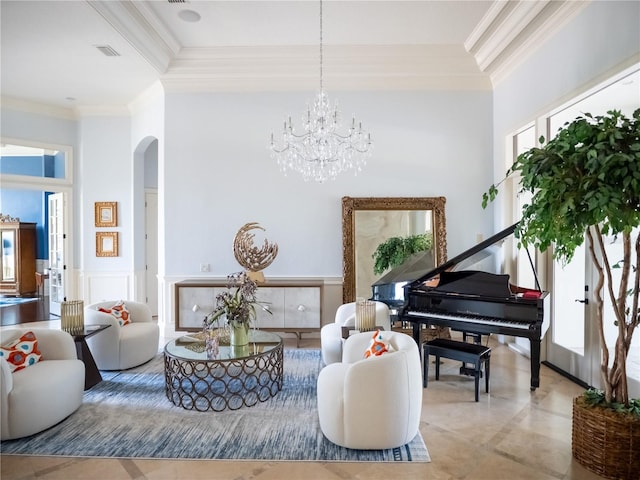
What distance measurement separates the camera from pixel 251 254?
5.52 metres

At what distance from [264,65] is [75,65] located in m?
2.56

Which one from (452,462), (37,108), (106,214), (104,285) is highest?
(37,108)

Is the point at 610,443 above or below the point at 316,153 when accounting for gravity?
below

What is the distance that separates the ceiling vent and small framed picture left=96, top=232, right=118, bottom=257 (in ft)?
9.99

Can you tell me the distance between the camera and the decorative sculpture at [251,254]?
5.48 metres

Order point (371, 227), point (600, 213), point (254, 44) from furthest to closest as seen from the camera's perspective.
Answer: point (371, 227)
point (254, 44)
point (600, 213)

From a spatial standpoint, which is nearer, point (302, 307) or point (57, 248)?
point (302, 307)

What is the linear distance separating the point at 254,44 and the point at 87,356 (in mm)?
4378

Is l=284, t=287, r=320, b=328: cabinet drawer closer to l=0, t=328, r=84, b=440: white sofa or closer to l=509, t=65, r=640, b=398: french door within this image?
l=0, t=328, r=84, b=440: white sofa

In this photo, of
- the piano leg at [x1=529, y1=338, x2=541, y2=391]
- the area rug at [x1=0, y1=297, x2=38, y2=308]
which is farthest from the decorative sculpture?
the area rug at [x1=0, y1=297, x2=38, y2=308]

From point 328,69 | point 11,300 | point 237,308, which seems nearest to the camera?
point 237,308

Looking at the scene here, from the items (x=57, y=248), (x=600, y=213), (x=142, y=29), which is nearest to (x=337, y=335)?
(x=600, y=213)

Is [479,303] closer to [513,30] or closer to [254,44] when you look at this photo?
[513,30]

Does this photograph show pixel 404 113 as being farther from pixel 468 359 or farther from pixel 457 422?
pixel 457 422
